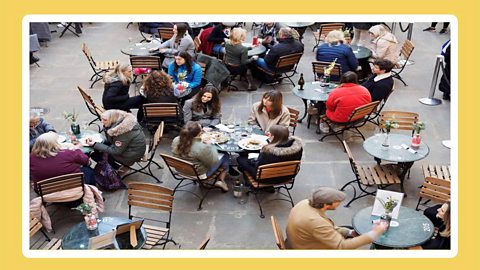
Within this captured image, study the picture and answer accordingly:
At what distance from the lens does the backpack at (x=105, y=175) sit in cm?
733

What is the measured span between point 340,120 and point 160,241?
11.7 feet

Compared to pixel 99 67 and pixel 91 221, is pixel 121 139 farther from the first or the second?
pixel 99 67

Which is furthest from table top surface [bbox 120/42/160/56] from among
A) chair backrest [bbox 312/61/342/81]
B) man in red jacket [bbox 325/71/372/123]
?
man in red jacket [bbox 325/71/372/123]

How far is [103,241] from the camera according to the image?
212 inches

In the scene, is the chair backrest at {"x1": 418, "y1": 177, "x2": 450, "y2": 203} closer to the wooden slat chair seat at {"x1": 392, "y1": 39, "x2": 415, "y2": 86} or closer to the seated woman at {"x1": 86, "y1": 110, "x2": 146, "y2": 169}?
the seated woman at {"x1": 86, "y1": 110, "x2": 146, "y2": 169}

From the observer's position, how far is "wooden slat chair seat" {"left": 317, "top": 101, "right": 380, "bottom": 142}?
812cm

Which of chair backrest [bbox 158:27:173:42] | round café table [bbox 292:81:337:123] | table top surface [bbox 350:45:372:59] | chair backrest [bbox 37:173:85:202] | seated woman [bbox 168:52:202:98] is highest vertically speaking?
chair backrest [bbox 158:27:173:42]

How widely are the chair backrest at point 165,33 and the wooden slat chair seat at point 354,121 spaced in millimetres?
4439

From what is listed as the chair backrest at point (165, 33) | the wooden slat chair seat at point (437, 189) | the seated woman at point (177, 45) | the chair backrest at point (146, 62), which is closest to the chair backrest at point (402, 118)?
the wooden slat chair seat at point (437, 189)

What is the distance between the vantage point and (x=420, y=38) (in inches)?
533

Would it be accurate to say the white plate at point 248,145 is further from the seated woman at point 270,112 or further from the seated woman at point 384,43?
the seated woman at point 384,43

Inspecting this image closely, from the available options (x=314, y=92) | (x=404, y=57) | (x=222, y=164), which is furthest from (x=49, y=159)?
(x=404, y=57)

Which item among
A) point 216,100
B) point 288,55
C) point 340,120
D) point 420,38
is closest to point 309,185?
point 340,120

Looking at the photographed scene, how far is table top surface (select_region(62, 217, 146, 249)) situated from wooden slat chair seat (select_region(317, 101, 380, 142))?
12.8 feet
